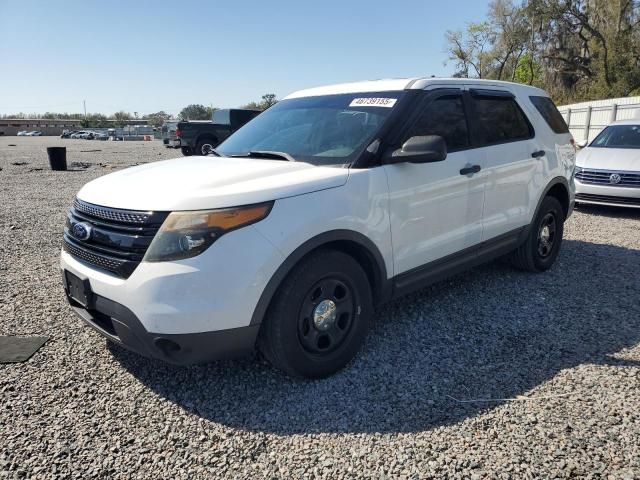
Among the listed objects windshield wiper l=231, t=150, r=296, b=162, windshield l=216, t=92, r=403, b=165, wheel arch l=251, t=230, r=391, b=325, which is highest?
windshield l=216, t=92, r=403, b=165

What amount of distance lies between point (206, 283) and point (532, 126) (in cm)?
373

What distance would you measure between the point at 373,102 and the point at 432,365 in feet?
6.22

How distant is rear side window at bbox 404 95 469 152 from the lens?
11.7ft

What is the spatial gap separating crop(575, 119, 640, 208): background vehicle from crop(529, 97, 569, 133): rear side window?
3524mm

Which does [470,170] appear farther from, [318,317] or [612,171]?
[612,171]

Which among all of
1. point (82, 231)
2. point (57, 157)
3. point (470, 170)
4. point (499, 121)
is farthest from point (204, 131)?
point (82, 231)

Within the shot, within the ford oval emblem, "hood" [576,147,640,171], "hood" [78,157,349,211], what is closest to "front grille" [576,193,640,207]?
"hood" [576,147,640,171]

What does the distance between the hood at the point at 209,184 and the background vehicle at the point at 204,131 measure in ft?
53.5

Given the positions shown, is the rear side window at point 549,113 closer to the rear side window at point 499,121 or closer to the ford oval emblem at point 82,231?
the rear side window at point 499,121

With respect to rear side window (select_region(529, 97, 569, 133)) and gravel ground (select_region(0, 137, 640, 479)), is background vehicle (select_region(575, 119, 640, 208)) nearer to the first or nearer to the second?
rear side window (select_region(529, 97, 569, 133))

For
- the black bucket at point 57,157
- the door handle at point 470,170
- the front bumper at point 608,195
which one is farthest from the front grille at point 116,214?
the black bucket at point 57,157

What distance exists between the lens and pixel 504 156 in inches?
168

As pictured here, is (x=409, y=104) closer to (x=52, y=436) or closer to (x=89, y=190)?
(x=89, y=190)

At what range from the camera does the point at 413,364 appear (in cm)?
326
